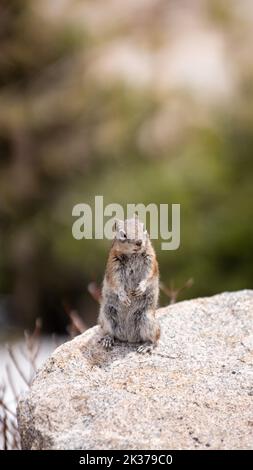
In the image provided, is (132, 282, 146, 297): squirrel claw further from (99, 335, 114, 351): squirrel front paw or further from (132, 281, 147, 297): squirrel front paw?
(99, 335, 114, 351): squirrel front paw

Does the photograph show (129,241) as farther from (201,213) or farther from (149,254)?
(201,213)

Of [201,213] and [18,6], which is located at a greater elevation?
[18,6]

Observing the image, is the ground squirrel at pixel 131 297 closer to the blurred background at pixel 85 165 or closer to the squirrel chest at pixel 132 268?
the squirrel chest at pixel 132 268

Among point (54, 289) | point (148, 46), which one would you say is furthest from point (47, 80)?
point (148, 46)

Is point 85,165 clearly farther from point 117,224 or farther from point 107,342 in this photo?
point 117,224

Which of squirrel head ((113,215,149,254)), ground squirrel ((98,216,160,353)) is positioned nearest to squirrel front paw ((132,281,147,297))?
ground squirrel ((98,216,160,353))

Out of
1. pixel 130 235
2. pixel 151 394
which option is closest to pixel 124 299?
pixel 130 235

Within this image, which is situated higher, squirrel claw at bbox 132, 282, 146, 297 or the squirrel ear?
the squirrel ear
